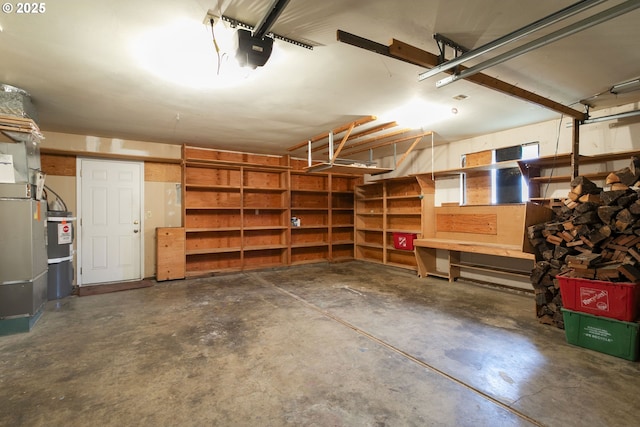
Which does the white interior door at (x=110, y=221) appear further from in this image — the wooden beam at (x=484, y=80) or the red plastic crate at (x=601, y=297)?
the red plastic crate at (x=601, y=297)

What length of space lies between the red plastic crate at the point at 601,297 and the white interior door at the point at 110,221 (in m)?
6.21

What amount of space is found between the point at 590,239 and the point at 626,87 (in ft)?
5.26

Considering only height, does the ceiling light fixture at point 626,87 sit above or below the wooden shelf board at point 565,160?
above

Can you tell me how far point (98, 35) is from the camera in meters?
2.17

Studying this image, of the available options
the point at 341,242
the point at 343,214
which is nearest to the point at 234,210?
the point at 341,242

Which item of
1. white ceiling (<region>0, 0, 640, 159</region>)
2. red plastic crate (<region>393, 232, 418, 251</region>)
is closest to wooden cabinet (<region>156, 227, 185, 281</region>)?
white ceiling (<region>0, 0, 640, 159</region>)

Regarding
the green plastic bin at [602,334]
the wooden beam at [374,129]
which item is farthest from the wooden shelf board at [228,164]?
the green plastic bin at [602,334]

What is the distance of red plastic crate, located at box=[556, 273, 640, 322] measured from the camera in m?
2.42

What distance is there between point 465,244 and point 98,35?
507 centimetres

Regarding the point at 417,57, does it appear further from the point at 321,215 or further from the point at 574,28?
the point at 321,215

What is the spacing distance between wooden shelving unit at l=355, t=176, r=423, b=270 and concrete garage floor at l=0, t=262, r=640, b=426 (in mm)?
2437

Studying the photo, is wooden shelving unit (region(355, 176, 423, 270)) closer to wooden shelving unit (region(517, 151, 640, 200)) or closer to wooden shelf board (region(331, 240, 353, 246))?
wooden shelf board (region(331, 240, 353, 246))

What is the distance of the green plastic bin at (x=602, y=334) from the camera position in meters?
→ 2.41

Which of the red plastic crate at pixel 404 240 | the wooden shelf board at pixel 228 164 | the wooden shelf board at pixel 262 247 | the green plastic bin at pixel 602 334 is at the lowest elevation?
the green plastic bin at pixel 602 334
